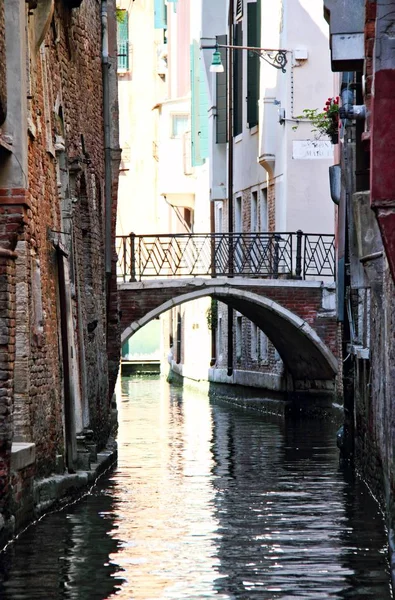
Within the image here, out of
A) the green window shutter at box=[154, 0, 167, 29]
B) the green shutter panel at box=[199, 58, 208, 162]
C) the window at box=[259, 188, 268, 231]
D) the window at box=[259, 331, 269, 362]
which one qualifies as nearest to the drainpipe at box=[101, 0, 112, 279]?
the window at box=[259, 188, 268, 231]

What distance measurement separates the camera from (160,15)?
2007 inches

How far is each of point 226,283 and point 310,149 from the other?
2.78 m

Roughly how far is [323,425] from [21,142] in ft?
51.7

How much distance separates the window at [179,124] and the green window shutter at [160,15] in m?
6.91

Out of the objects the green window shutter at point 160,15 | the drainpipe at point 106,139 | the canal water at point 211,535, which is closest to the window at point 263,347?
the canal water at point 211,535

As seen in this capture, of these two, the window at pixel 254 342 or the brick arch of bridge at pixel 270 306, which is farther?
the window at pixel 254 342

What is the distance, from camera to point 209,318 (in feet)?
121

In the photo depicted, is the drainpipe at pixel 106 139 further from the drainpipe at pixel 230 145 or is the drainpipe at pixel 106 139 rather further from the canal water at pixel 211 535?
the drainpipe at pixel 230 145

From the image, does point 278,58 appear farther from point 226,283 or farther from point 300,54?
point 226,283

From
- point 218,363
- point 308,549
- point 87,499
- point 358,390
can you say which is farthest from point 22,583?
point 218,363

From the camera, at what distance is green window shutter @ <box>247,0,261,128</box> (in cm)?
3112

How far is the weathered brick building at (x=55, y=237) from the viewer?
11.5m

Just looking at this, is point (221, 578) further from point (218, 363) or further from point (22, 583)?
point (218, 363)

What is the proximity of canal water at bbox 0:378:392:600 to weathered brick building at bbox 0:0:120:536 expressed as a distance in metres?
0.49
